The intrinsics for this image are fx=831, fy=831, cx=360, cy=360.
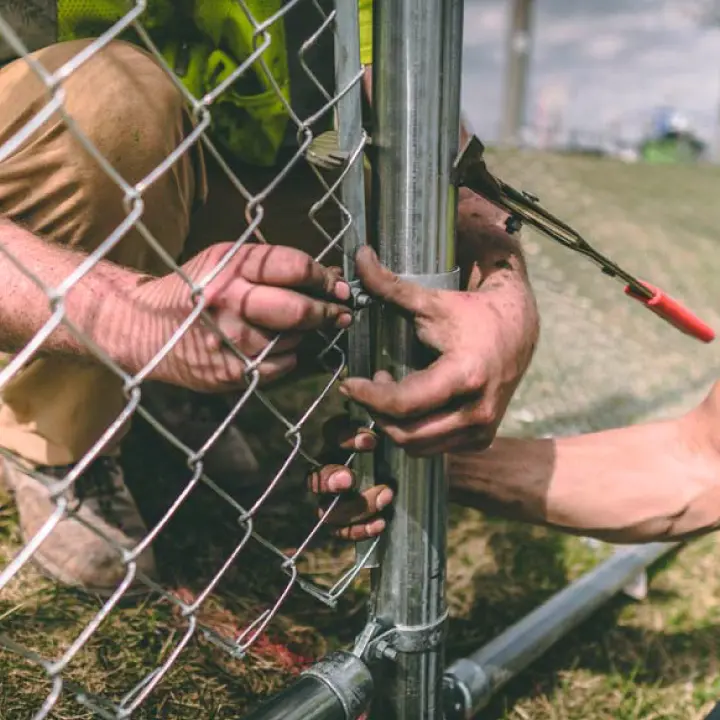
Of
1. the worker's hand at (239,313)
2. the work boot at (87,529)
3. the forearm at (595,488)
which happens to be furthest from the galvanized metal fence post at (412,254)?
the work boot at (87,529)

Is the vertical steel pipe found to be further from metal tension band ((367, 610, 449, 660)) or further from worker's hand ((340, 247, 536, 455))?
metal tension band ((367, 610, 449, 660))

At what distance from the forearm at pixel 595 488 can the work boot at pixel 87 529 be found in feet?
2.05

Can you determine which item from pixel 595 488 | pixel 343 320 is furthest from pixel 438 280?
pixel 595 488

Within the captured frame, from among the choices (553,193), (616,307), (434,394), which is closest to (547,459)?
(434,394)

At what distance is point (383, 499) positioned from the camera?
105cm

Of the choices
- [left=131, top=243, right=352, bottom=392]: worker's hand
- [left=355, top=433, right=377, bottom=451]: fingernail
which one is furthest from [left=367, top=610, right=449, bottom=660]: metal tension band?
[left=131, top=243, right=352, bottom=392]: worker's hand

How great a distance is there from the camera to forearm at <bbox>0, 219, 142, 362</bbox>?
2.94ft

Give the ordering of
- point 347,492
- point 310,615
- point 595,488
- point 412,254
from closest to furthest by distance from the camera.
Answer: point 412,254, point 347,492, point 595,488, point 310,615

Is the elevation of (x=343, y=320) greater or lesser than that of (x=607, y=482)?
greater

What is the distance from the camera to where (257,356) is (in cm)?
88

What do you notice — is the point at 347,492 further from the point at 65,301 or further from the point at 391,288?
the point at 65,301

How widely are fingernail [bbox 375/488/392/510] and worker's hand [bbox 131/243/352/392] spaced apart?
0.24 m

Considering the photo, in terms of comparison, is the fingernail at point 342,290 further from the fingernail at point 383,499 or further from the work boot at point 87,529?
the work boot at point 87,529

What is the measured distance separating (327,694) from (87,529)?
0.67 meters
